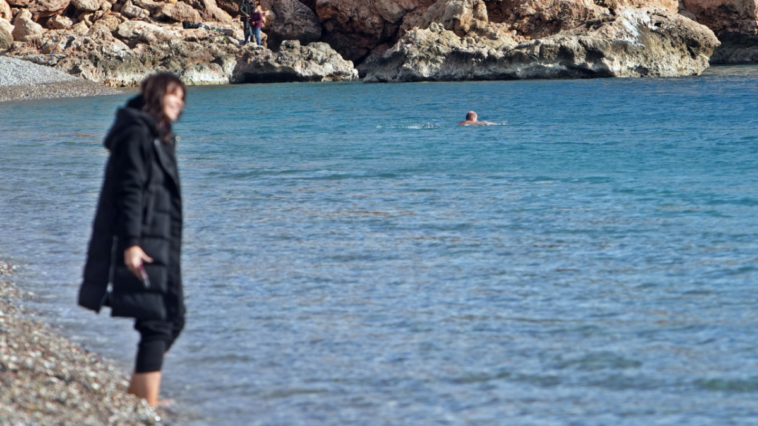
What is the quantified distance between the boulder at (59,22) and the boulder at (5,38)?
3.94 meters

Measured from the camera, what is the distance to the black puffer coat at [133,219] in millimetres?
3672

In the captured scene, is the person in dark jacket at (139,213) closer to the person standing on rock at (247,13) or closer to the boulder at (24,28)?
the person standing on rock at (247,13)

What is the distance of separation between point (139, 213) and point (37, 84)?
3766 cm

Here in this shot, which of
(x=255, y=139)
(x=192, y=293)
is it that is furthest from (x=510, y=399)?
(x=255, y=139)

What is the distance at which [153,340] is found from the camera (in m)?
3.96

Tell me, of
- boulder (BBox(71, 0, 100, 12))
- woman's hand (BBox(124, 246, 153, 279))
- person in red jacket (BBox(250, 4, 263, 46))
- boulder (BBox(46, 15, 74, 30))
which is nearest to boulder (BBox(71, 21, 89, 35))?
boulder (BBox(46, 15, 74, 30))

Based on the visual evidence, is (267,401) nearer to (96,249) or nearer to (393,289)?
(96,249)

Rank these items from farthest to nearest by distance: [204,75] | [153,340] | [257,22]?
1. [257,22]
2. [204,75]
3. [153,340]

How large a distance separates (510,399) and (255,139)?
16918mm

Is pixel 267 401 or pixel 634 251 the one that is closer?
pixel 267 401

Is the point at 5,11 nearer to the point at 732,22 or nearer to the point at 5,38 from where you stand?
the point at 5,38

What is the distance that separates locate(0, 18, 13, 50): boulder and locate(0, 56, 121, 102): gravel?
30.8ft

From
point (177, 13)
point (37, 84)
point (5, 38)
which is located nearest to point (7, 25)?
point (5, 38)

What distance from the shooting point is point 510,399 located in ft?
14.6
